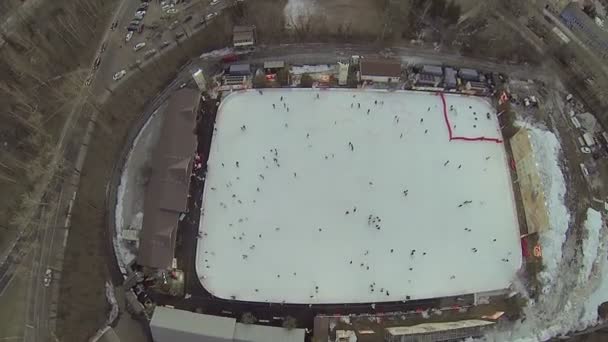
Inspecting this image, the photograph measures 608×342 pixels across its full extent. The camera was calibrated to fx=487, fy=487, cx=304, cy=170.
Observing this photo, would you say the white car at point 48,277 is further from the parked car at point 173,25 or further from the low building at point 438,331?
the low building at point 438,331

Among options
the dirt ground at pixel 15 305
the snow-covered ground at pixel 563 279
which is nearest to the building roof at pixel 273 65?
the snow-covered ground at pixel 563 279

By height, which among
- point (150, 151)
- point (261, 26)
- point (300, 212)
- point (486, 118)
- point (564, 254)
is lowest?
point (564, 254)

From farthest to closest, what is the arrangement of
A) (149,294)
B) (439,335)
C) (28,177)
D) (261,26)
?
(261,26)
(28,177)
(149,294)
(439,335)

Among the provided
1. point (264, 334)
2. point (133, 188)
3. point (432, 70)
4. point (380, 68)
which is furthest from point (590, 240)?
point (133, 188)

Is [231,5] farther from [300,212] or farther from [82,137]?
[300,212]

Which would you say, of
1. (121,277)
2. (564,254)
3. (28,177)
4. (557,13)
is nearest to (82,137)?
(28,177)

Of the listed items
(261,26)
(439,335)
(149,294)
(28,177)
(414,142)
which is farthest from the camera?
(261,26)
